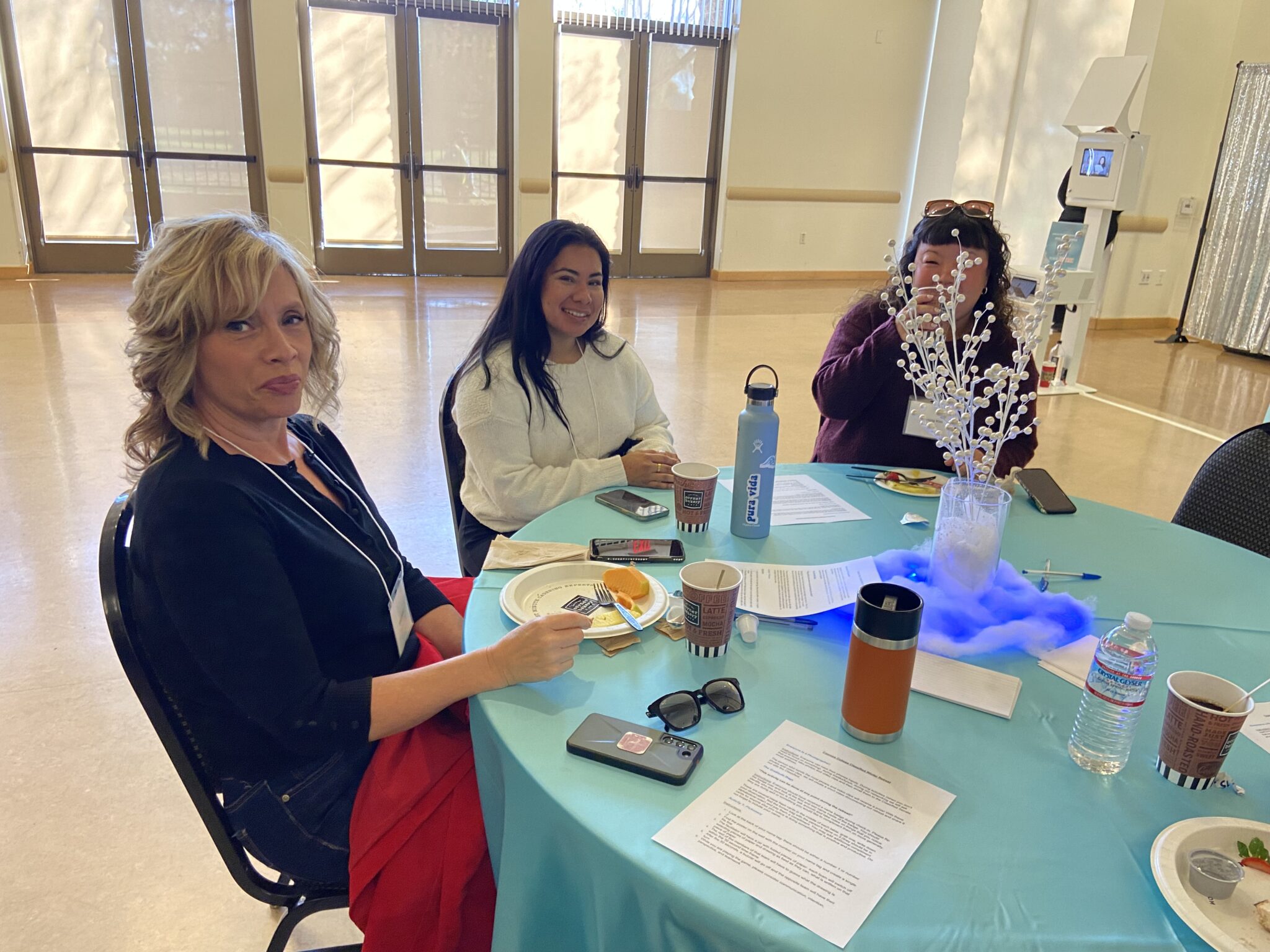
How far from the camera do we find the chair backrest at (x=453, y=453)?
1.96m

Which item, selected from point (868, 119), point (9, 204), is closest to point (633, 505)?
point (9, 204)

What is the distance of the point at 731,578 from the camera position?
1.17 meters

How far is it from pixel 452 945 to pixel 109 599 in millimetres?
589

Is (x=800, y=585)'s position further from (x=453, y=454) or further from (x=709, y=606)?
(x=453, y=454)

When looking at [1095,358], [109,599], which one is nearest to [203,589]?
[109,599]

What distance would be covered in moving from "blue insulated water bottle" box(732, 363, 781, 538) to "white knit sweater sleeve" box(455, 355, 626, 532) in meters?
0.38

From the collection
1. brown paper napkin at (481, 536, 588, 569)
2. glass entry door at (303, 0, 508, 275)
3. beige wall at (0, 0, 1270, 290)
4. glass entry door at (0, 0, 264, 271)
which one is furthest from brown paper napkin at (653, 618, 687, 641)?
glass entry door at (303, 0, 508, 275)

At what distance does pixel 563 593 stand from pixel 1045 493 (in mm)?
1050

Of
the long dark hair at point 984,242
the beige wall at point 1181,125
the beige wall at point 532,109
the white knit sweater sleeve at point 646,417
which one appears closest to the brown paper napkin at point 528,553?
the white knit sweater sleeve at point 646,417

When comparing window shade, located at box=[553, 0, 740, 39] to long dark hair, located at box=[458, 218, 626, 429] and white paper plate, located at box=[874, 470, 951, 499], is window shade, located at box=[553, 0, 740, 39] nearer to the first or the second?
long dark hair, located at box=[458, 218, 626, 429]

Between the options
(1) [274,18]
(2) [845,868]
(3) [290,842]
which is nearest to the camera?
(2) [845,868]

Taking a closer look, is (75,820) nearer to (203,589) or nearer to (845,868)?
(203,589)

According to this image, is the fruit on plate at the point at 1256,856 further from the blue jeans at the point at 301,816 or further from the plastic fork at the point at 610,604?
the blue jeans at the point at 301,816

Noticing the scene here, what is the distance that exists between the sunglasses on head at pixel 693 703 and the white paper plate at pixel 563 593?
162 mm
